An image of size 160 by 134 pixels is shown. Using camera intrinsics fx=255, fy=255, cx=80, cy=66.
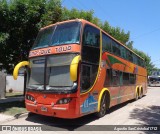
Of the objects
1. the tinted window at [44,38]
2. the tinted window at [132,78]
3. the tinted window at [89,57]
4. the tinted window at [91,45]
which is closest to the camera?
the tinted window at [89,57]

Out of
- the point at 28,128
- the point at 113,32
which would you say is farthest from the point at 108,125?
the point at 113,32

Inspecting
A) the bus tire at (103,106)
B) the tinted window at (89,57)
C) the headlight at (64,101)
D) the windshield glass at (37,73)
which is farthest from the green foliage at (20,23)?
the bus tire at (103,106)

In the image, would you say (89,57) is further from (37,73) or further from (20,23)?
(20,23)

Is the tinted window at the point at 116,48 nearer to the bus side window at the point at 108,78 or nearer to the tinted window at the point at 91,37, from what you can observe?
the bus side window at the point at 108,78

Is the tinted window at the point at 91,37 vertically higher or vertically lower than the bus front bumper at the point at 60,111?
higher

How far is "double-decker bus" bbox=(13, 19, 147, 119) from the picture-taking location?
862 cm

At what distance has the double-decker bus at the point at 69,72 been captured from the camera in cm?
862

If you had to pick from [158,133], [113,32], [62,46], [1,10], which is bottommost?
[158,133]

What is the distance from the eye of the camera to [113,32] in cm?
2878

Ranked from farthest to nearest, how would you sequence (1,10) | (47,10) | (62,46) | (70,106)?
(47,10), (1,10), (62,46), (70,106)

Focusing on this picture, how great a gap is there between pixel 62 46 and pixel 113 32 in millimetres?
20346

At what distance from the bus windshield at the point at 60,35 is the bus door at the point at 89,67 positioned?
36 cm

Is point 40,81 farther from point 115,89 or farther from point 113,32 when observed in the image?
point 113,32

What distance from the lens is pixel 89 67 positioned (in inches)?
376
